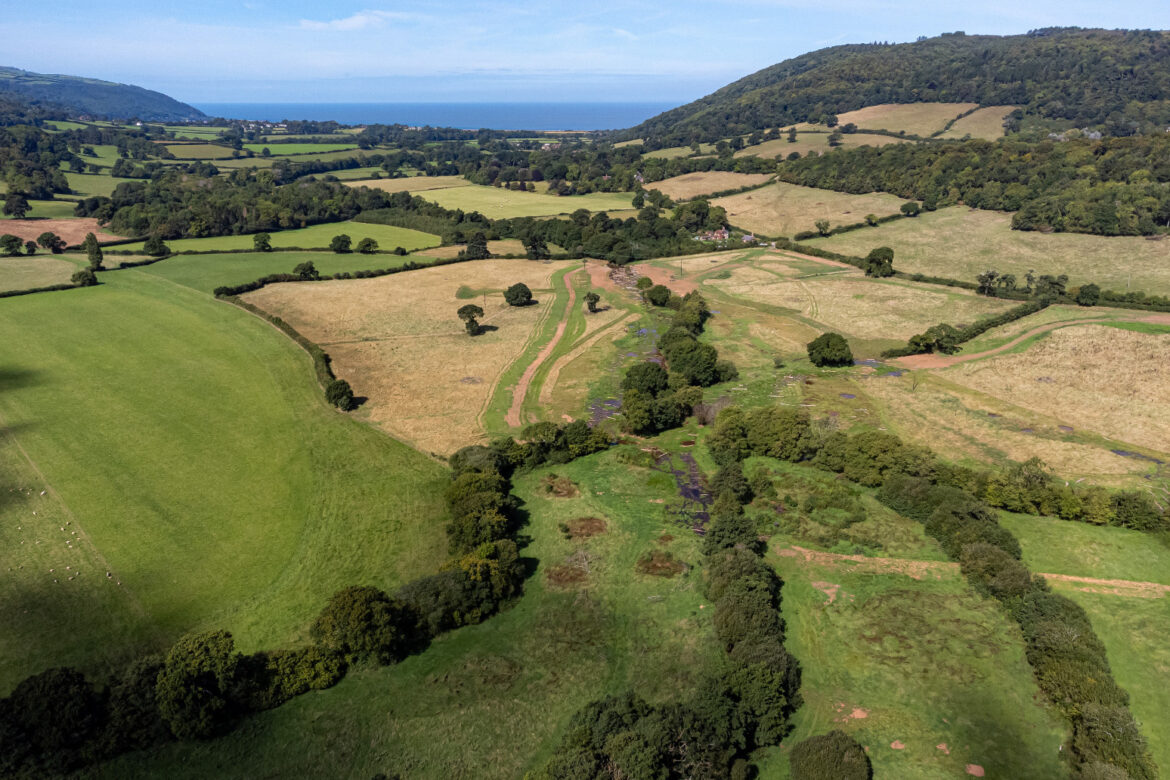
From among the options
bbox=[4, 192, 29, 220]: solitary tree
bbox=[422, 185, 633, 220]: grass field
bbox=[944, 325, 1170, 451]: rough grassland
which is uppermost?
bbox=[422, 185, 633, 220]: grass field

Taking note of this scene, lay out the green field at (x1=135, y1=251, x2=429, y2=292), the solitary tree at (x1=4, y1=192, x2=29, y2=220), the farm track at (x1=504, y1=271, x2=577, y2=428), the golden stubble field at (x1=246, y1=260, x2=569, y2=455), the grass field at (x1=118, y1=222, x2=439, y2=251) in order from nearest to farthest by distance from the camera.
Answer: the golden stubble field at (x1=246, y1=260, x2=569, y2=455) → the farm track at (x1=504, y1=271, x2=577, y2=428) → the green field at (x1=135, y1=251, x2=429, y2=292) → the grass field at (x1=118, y1=222, x2=439, y2=251) → the solitary tree at (x1=4, y1=192, x2=29, y2=220)

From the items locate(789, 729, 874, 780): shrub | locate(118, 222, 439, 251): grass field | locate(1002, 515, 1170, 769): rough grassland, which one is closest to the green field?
locate(118, 222, 439, 251): grass field

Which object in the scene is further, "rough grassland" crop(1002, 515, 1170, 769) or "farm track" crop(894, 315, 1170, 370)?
"farm track" crop(894, 315, 1170, 370)

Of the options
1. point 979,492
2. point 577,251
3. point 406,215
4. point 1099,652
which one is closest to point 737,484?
point 979,492

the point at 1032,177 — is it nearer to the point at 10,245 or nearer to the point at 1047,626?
the point at 1047,626

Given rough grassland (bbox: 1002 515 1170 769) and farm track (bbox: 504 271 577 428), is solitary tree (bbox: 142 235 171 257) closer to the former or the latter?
farm track (bbox: 504 271 577 428)

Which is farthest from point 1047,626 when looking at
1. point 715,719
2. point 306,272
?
point 306,272
